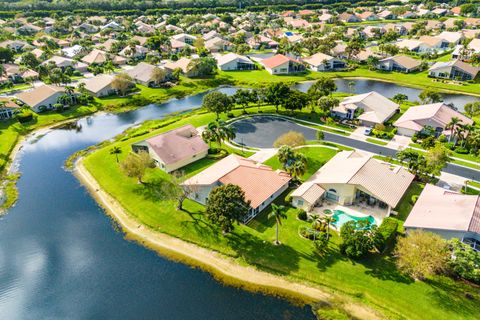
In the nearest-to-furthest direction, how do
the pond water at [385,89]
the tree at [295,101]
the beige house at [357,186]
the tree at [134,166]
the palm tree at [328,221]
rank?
1. the palm tree at [328,221]
2. the beige house at [357,186]
3. the tree at [134,166]
4. the tree at [295,101]
5. the pond water at [385,89]

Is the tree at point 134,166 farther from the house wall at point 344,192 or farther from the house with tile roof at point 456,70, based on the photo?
the house with tile roof at point 456,70

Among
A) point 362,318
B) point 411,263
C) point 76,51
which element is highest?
point 76,51

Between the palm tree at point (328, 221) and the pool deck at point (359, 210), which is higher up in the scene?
the palm tree at point (328, 221)

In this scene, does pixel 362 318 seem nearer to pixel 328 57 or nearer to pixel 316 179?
pixel 316 179

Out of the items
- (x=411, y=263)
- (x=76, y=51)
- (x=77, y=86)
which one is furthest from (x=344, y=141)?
(x=76, y=51)

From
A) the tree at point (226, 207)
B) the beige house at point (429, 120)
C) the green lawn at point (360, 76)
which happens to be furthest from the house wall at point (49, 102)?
the beige house at point (429, 120)

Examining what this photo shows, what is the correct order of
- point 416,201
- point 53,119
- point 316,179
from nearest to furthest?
point 416,201 → point 316,179 → point 53,119

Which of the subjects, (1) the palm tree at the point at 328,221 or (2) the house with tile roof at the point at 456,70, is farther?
(2) the house with tile roof at the point at 456,70
